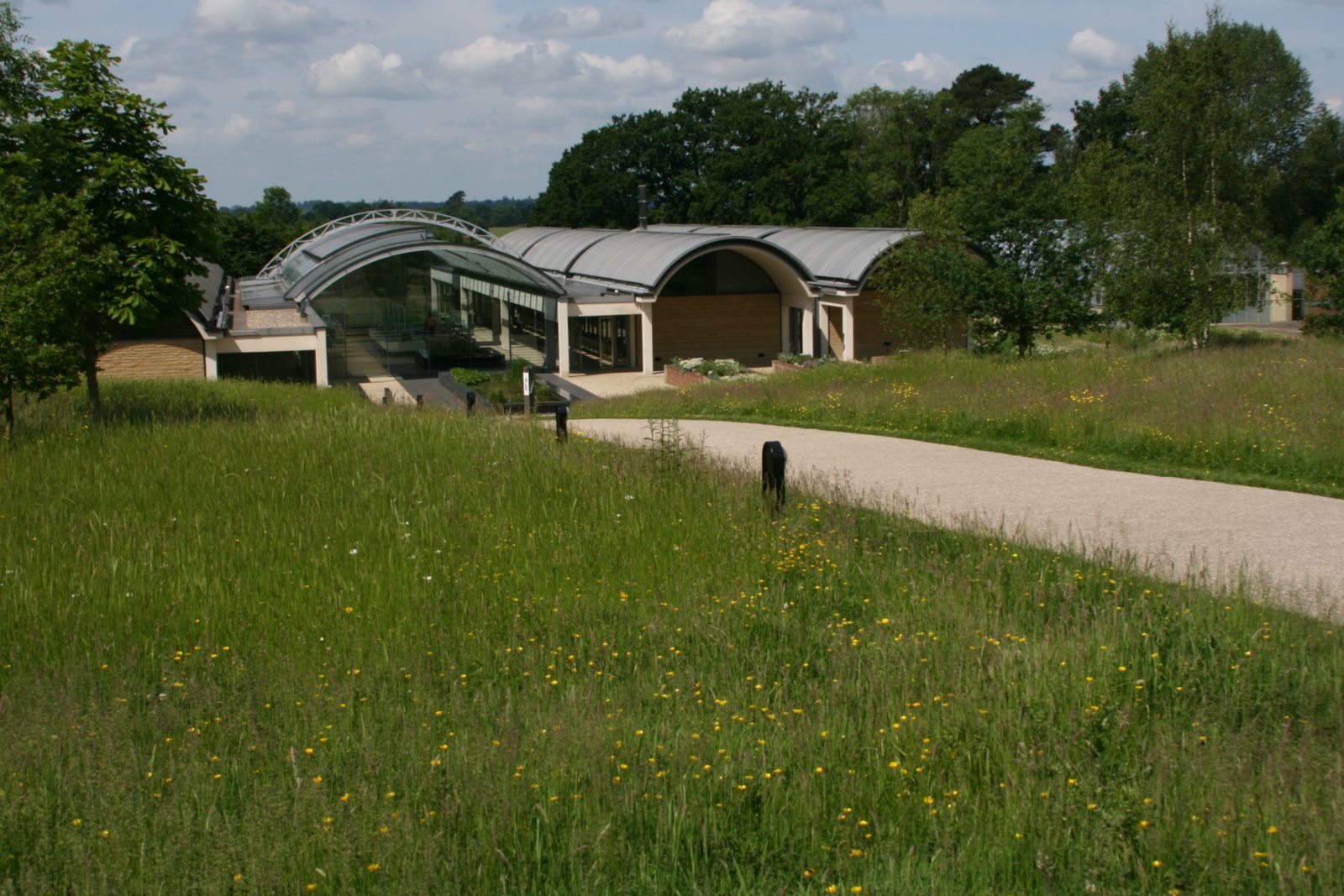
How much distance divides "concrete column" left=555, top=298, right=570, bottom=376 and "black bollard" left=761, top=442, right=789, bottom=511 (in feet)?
94.5

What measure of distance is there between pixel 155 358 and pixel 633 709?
99.3 feet

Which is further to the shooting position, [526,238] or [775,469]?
[526,238]

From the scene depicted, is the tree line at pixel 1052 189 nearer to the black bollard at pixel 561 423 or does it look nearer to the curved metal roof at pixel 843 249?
the curved metal roof at pixel 843 249

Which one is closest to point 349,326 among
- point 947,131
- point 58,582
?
point 58,582

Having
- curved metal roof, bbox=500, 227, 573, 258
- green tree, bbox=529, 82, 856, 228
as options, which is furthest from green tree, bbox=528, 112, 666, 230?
curved metal roof, bbox=500, 227, 573, 258

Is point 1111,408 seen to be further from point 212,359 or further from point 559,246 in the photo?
point 559,246

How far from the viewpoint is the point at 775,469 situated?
32.6 ft

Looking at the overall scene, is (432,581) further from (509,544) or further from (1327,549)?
(1327,549)

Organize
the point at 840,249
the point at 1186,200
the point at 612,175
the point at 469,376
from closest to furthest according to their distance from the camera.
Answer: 1. the point at 1186,200
2. the point at 469,376
3. the point at 840,249
4. the point at 612,175

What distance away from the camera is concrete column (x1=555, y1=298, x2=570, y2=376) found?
38.3 m

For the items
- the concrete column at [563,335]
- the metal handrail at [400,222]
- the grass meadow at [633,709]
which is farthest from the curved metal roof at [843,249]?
the grass meadow at [633,709]

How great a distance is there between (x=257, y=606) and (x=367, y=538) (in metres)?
1.74

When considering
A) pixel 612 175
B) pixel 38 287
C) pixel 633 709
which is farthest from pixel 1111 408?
pixel 612 175

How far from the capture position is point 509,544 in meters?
8.86
